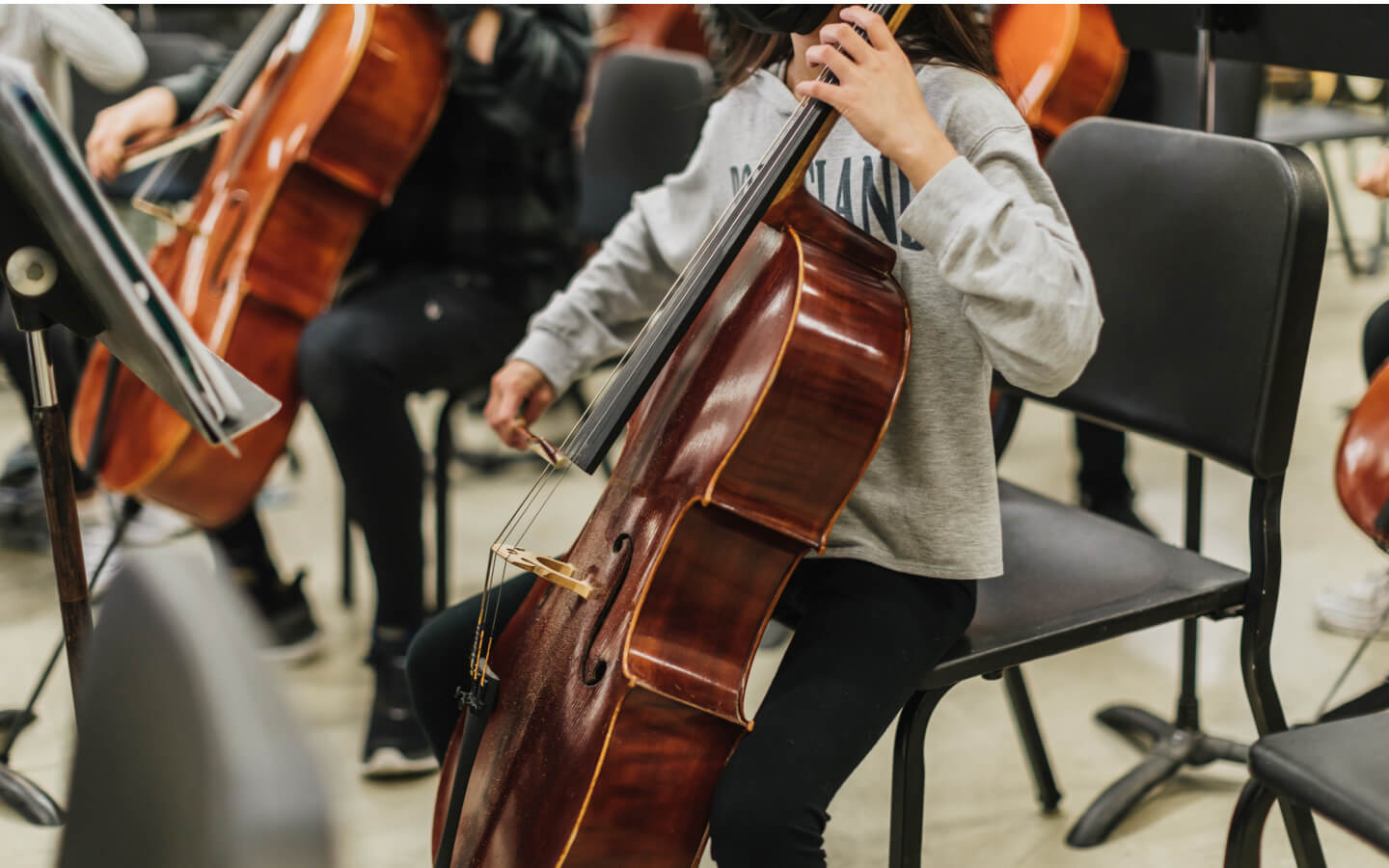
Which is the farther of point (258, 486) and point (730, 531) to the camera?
point (258, 486)

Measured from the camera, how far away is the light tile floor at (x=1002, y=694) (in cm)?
152

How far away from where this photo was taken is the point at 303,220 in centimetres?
170

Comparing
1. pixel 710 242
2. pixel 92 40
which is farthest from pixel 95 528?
pixel 710 242

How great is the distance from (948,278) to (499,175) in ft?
3.33

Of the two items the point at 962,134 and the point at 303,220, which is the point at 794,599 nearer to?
the point at 962,134

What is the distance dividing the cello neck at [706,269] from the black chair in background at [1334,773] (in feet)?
1.76

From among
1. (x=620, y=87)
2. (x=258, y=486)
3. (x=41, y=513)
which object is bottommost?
(x=41, y=513)

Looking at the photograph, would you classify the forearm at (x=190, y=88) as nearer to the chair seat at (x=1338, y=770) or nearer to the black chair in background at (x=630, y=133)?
the black chair in background at (x=630, y=133)

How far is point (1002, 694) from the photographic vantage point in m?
1.86

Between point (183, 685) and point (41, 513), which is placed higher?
point (183, 685)

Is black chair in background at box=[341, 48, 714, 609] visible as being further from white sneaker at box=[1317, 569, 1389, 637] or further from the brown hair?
white sneaker at box=[1317, 569, 1389, 637]

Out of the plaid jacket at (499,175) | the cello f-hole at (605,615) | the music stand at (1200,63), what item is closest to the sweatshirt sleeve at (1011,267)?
the cello f-hole at (605,615)

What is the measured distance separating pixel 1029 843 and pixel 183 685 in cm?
126

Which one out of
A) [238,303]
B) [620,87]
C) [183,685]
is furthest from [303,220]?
[183,685]
